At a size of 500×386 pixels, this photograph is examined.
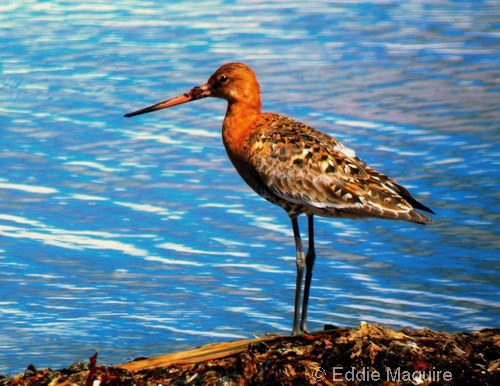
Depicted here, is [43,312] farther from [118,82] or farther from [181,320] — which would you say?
[118,82]

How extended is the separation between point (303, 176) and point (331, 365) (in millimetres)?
2041

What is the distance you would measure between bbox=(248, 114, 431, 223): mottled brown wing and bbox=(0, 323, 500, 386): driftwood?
139 cm

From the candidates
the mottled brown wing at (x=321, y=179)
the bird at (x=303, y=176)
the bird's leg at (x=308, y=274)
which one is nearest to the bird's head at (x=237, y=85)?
the bird at (x=303, y=176)

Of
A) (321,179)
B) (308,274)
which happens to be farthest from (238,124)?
(308,274)

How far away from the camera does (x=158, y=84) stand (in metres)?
14.0

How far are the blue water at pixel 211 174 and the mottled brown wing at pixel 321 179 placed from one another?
1.15 m

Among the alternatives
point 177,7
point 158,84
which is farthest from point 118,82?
point 177,7

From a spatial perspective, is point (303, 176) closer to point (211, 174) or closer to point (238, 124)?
point (238, 124)

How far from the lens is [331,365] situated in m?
6.88

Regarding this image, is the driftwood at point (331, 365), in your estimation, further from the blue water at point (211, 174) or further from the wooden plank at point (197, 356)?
the blue water at point (211, 174)

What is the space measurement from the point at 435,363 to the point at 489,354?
334 mm

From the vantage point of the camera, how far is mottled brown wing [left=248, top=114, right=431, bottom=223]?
8508 mm

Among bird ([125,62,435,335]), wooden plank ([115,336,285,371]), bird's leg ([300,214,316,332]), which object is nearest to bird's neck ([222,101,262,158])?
bird ([125,62,435,335])

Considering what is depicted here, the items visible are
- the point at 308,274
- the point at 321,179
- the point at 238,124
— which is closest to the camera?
the point at 321,179
